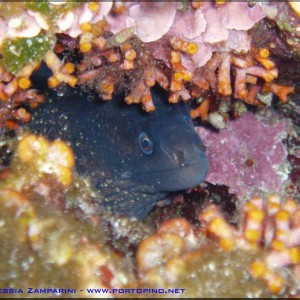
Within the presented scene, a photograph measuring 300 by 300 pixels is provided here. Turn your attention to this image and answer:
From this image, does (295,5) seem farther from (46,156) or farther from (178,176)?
(46,156)

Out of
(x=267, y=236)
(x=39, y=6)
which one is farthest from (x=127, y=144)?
(x=267, y=236)

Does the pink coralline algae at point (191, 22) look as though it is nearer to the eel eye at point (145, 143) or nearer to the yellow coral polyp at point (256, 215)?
the eel eye at point (145, 143)

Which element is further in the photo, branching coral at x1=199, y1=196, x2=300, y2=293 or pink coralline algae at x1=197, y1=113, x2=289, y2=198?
pink coralline algae at x1=197, y1=113, x2=289, y2=198

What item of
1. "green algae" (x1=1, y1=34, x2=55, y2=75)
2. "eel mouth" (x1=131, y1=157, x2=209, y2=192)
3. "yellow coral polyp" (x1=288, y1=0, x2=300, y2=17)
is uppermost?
"yellow coral polyp" (x1=288, y1=0, x2=300, y2=17)

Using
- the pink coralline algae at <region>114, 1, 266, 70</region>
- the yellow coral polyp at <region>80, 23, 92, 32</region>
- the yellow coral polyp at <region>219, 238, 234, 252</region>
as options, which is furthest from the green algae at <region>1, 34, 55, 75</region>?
the yellow coral polyp at <region>219, 238, 234, 252</region>

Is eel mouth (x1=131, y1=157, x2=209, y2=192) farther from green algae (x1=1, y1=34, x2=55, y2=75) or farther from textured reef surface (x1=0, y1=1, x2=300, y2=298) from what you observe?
green algae (x1=1, y1=34, x2=55, y2=75)

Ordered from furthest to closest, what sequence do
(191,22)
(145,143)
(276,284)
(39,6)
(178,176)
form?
(145,143) → (178,176) → (191,22) → (39,6) → (276,284)
